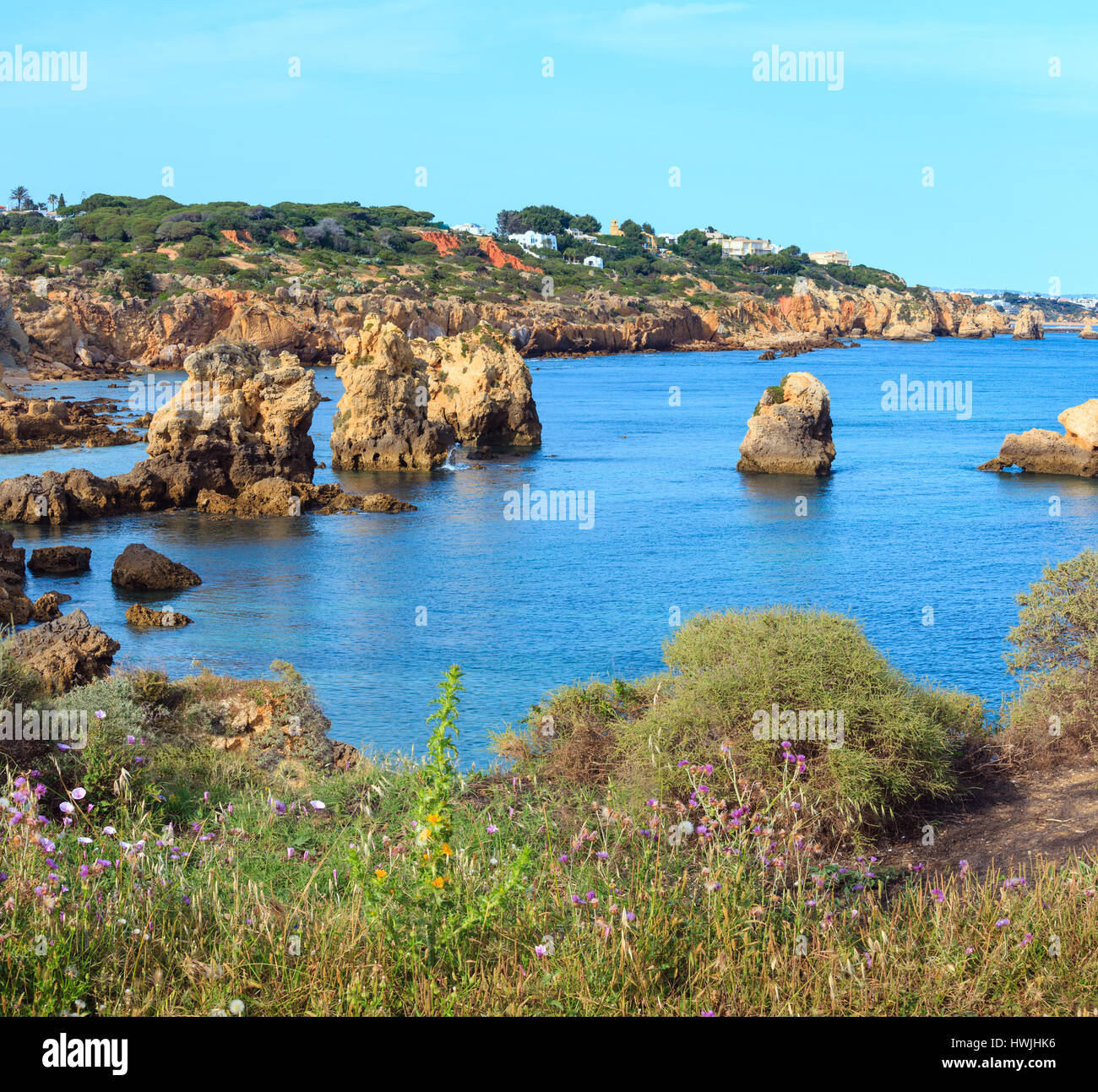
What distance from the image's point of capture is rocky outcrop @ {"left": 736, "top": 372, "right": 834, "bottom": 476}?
5441cm

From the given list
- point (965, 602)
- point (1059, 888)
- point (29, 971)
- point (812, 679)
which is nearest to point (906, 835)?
point (812, 679)

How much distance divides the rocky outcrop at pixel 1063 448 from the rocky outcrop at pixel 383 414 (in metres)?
29.0

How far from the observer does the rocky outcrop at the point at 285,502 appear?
4294 cm

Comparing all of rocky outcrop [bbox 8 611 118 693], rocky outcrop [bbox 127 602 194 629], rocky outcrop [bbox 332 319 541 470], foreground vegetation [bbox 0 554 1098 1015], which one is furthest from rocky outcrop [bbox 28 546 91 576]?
foreground vegetation [bbox 0 554 1098 1015]

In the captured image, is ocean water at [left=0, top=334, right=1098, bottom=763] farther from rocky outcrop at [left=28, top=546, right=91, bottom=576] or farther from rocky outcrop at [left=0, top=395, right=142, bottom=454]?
rocky outcrop at [left=0, top=395, right=142, bottom=454]

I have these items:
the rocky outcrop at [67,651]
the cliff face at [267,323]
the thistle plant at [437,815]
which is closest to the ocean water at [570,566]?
the rocky outcrop at [67,651]

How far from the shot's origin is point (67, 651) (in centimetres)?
1719

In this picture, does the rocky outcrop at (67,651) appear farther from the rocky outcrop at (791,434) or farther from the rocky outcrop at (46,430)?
the rocky outcrop at (46,430)

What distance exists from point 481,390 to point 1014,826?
55655 mm

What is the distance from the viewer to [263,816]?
9.47m

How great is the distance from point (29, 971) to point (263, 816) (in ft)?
12.9

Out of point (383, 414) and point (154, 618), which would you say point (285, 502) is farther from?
point (154, 618)

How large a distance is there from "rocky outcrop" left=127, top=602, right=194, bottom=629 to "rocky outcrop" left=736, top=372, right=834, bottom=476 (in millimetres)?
34560

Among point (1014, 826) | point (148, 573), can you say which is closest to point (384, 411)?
point (148, 573)
